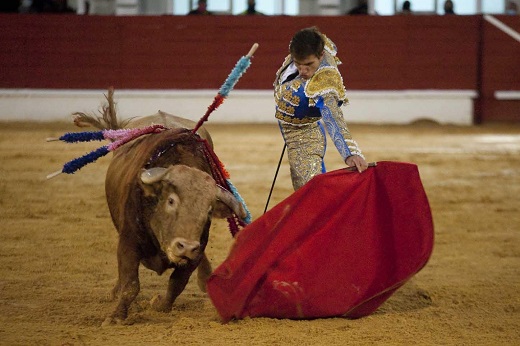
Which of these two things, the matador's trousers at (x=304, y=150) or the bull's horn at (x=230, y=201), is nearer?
the bull's horn at (x=230, y=201)

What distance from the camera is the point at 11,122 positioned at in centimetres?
1059

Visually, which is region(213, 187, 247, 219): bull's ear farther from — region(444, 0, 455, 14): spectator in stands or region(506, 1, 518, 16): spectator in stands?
region(506, 1, 518, 16): spectator in stands

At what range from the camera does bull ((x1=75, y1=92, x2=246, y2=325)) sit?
3174 millimetres

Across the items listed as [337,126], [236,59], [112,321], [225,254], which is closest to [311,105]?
[337,126]

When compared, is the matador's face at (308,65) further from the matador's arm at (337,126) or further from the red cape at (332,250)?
the red cape at (332,250)

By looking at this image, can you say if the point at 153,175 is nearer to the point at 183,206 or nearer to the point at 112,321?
the point at 183,206

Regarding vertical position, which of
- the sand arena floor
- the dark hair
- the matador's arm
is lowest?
the sand arena floor

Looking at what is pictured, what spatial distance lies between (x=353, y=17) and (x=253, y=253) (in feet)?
27.5

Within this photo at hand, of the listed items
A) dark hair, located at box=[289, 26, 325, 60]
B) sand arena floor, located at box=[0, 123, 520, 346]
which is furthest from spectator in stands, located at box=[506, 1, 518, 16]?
dark hair, located at box=[289, 26, 325, 60]

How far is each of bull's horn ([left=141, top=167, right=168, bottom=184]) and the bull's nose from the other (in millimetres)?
260

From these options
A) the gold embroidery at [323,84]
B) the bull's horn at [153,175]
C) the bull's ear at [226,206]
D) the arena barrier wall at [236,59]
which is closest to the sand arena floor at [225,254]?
the bull's ear at [226,206]

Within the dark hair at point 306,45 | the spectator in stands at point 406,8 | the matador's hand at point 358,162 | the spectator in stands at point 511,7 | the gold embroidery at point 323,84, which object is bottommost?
the spectator in stands at point 511,7

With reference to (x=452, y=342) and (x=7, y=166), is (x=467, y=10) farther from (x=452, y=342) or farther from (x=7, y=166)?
(x=452, y=342)

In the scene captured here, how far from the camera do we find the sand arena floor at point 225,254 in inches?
126
